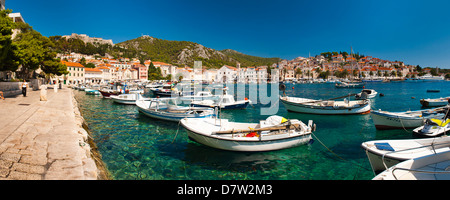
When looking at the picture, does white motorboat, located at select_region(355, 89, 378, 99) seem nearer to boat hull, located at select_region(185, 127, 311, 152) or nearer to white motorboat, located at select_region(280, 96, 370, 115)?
white motorboat, located at select_region(280, 96, 370, 115)

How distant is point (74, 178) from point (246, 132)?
5.93 metres

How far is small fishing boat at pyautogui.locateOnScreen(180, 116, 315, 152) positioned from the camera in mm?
8328

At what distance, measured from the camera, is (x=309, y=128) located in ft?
30.7

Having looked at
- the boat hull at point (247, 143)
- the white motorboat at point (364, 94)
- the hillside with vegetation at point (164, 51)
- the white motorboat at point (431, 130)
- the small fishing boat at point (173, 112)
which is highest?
the hillside with vegetation at point (164, 51)

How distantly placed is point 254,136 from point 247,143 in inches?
20.7

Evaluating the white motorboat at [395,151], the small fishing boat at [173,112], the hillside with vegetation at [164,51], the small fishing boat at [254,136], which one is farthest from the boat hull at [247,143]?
the hillside with vegetation at [164,51]

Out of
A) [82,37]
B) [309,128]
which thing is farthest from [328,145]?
[82,37]

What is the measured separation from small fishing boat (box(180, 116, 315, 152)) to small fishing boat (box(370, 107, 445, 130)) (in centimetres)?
597

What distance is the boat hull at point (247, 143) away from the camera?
27.4ft

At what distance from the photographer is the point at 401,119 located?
1197 centimetres

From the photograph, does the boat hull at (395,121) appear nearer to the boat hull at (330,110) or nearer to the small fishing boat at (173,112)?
the boat hull at (330,110)

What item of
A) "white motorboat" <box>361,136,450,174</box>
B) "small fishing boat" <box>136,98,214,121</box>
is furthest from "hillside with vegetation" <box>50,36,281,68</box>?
"white motorboat" <box>361,136,450,174</box>

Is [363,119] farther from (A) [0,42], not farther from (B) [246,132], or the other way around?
(A) [0,42]

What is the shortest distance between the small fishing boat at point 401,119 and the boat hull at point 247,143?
6.64 meters
